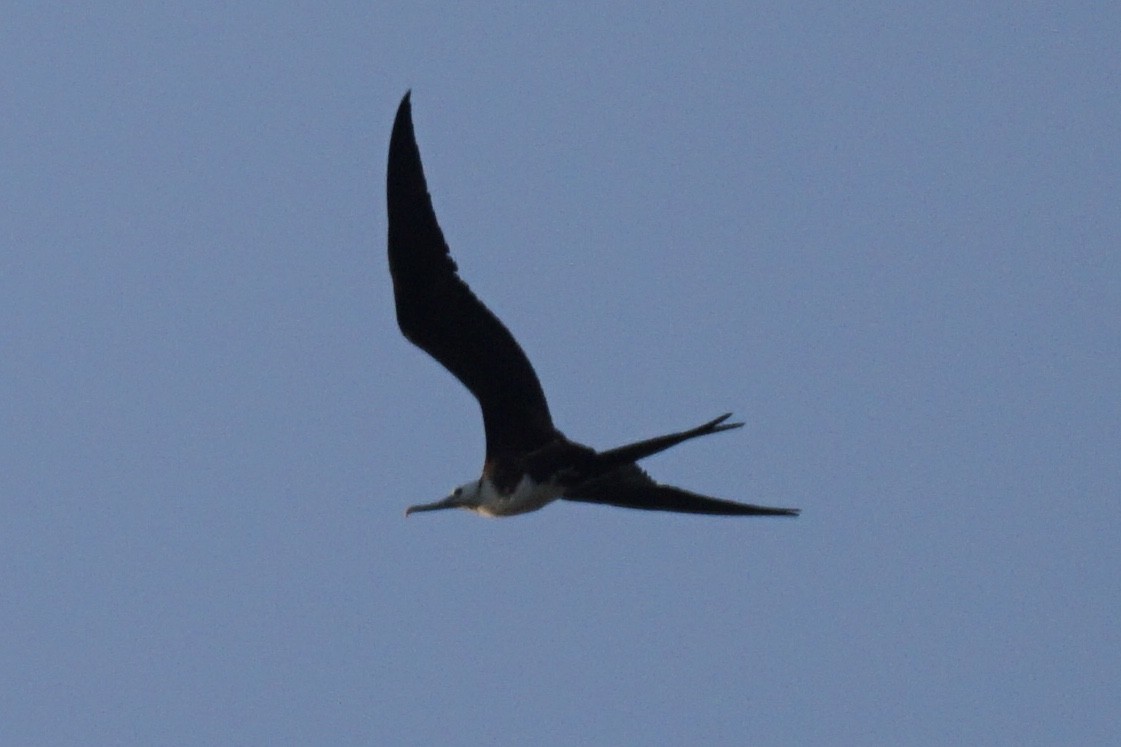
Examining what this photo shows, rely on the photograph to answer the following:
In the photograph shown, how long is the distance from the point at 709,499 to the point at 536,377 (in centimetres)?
110

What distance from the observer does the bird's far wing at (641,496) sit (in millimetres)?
12984

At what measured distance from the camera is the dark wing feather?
12.1 meters

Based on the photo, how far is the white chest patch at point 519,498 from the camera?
12.8m

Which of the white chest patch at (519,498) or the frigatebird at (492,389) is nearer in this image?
the frigatebird at (492,389)

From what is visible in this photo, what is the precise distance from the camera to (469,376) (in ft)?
42.1

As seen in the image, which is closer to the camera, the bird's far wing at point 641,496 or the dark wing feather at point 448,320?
the dark wing feather at point 448,320

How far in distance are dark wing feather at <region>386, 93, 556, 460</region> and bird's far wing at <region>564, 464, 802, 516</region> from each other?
1.43ft

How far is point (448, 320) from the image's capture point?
1256 centimetres

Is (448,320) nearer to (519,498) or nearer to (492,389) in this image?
(492,389)

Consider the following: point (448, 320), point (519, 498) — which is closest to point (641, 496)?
point (519, 498)

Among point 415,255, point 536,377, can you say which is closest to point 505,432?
point 536,377

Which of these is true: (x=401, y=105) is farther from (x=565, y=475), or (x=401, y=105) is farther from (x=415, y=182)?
(x=565, y=475)

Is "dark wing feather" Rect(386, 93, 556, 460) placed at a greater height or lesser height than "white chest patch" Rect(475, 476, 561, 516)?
greater

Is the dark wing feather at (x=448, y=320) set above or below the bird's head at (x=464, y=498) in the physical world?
above
